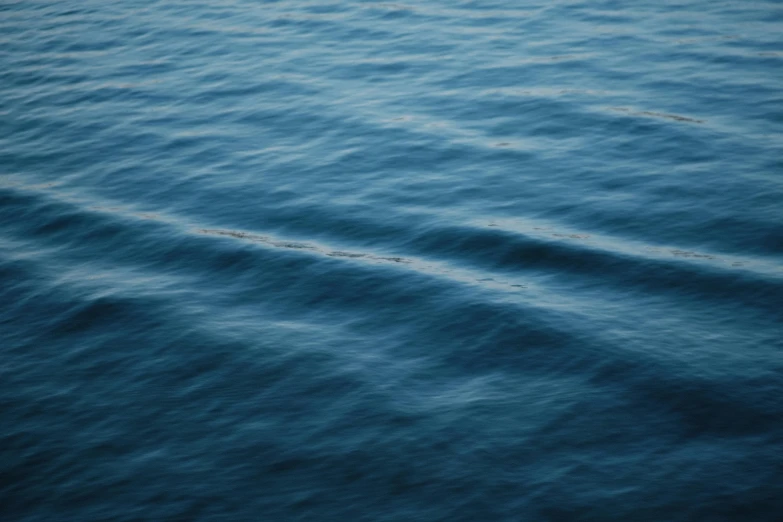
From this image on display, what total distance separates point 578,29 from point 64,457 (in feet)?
73.3

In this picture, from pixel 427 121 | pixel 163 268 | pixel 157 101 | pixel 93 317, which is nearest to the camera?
pixel 93 317

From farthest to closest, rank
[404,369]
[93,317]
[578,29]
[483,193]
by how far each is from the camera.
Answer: [578,29] < [483,193] < [93,317] < [404,369]

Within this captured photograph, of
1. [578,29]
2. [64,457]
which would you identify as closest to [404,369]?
[64,457]

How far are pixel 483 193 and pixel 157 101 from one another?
12.1 metres

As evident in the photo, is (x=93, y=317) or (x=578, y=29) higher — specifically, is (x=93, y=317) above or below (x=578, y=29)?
below

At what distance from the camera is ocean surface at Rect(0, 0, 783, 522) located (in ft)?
44.1

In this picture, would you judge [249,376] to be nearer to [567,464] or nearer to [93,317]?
[93,317]

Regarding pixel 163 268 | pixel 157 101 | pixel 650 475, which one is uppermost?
pixel 157 101

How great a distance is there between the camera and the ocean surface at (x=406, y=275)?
1345 cm

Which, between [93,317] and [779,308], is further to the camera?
[93,317]

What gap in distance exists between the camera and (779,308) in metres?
16.3

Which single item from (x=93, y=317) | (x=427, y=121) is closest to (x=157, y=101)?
(x=427, y=121)

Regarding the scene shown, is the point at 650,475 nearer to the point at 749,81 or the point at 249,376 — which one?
the point at 249,376

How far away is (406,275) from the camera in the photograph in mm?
18688
